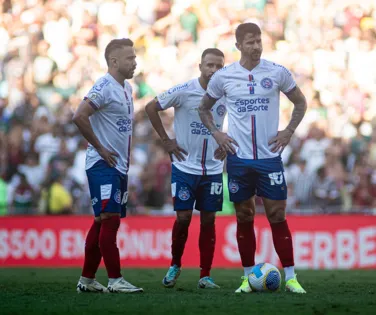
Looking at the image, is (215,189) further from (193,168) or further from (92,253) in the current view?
(92,253)

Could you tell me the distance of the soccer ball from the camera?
31.4ft

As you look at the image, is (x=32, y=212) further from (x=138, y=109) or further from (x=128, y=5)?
(x=128, y=5)

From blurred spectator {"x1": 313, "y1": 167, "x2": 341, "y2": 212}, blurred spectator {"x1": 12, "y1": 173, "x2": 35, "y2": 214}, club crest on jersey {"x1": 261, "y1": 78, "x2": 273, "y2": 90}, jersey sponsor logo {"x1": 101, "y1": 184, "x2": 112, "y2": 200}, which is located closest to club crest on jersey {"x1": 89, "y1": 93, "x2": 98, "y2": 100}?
jersey sponsor logo {"x1": 101, "y1": 184, "x2": 112, "y2": 200}

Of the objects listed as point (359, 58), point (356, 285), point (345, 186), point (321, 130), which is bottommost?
point (356, 285)

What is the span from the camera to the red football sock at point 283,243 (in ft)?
31.4

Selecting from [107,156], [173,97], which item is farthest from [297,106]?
[107,156]

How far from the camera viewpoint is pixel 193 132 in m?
11.3

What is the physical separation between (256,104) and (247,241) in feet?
5.01

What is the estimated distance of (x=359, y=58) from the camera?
22781 millimetres

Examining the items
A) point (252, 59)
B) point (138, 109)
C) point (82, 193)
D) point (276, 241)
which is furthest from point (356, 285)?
point (138, 109)

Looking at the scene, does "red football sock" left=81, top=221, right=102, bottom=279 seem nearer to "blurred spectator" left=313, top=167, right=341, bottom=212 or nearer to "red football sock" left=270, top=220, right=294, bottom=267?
"red football sock" left=270, top=220, right=294, bottom=267

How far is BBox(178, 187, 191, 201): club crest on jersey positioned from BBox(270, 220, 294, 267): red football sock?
5.72ft

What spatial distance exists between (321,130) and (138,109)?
14.7 ft

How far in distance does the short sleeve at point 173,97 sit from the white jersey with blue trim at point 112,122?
1281mm
